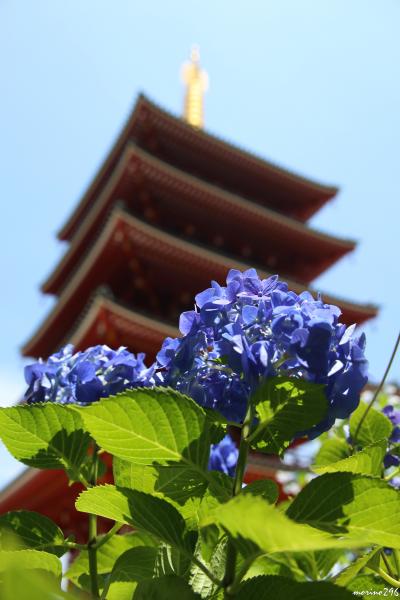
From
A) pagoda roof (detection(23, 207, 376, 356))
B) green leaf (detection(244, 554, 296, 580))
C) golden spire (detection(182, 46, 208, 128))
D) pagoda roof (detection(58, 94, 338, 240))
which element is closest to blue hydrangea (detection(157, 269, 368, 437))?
green leaf (detection(244, 554, 296, 580))

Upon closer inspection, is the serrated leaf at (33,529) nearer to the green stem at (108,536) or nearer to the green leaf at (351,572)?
the green stem at (108,536)

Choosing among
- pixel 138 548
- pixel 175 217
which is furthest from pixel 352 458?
pixel 175 217

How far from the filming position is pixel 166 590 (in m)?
0.58

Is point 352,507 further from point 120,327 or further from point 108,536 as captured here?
point 120,327

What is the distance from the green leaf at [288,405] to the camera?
638 mm

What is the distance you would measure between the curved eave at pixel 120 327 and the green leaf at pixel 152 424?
22.4 ft

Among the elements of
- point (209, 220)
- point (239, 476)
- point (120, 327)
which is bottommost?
point (120, 327)

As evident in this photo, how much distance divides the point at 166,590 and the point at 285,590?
4.5 inches

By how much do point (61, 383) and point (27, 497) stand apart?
848 cm

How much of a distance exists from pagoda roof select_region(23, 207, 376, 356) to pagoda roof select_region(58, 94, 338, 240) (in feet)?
8.37

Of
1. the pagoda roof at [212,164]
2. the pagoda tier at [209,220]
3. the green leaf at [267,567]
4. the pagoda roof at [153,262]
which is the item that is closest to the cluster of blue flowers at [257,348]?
the green leaf at [267,567]

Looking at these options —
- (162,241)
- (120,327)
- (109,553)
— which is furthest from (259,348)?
(162,241)

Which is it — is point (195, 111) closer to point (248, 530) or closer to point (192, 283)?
point (192, 283)

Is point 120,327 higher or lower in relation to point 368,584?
lower
